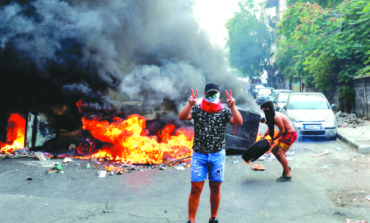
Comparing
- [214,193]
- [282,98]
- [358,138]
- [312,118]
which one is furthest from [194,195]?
[282,98]

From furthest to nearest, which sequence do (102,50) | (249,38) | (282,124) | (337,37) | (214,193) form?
(249,38) → (337,37) → (102,50) → (282,124) → (214,193)

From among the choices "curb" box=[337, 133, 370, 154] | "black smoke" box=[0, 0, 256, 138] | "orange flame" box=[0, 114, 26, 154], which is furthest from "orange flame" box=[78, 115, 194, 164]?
"curb" box=[337, 133, 370, 154]

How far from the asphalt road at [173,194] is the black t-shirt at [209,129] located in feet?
3.95

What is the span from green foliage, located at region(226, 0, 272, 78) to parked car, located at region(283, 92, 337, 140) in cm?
2465

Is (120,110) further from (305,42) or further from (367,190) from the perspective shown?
(305,42)

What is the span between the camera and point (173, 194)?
5297 millimetres

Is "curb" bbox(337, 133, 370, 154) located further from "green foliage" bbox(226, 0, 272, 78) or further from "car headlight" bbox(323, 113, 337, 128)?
"green foliage" bbox(226, 0, 272, 78)

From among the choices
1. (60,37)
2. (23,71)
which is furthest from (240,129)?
(23,71)

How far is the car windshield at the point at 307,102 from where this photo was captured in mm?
11188

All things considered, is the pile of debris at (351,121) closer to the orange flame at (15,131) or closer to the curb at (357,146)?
the curb at (357,146)

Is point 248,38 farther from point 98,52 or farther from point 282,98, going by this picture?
point 98,52

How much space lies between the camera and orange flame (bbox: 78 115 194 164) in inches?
313

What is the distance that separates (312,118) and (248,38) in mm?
26263

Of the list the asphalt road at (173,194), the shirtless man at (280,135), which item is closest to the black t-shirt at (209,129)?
the asphalt road at (173,194)
